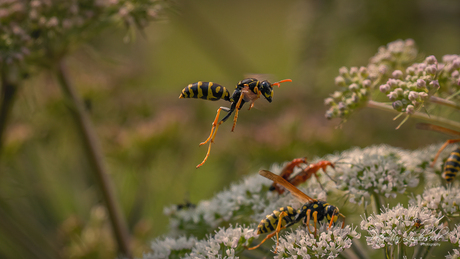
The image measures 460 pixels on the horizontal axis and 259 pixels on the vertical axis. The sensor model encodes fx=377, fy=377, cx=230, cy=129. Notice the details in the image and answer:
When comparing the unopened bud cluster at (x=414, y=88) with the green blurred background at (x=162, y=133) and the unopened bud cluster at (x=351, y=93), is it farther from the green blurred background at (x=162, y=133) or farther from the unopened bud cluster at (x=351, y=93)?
the green blurred background at (x=162, y=133)

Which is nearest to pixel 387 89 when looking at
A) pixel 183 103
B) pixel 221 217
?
pixel 221 217

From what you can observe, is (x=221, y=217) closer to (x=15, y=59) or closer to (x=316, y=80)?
(x=15, y=59)

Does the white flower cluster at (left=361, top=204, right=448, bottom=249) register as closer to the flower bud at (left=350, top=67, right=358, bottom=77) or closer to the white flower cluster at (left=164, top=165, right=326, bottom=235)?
the white flower cluster at (left=164, top=165, right=326, bottom=235)

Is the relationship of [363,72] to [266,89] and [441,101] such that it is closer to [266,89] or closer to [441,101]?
[441,101]

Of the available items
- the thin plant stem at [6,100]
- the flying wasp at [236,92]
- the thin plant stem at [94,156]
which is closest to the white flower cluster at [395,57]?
the flying wasp at [236,92]

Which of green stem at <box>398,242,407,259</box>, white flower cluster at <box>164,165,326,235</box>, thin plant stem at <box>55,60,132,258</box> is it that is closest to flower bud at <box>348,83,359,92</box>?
white flower cluster at <box>164,165,326,235</box>

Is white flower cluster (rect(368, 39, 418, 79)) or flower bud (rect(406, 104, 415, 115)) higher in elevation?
white flower cluster (rect(368, 39, 418, 79))

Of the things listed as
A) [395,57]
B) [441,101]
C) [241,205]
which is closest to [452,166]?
[441,101]
